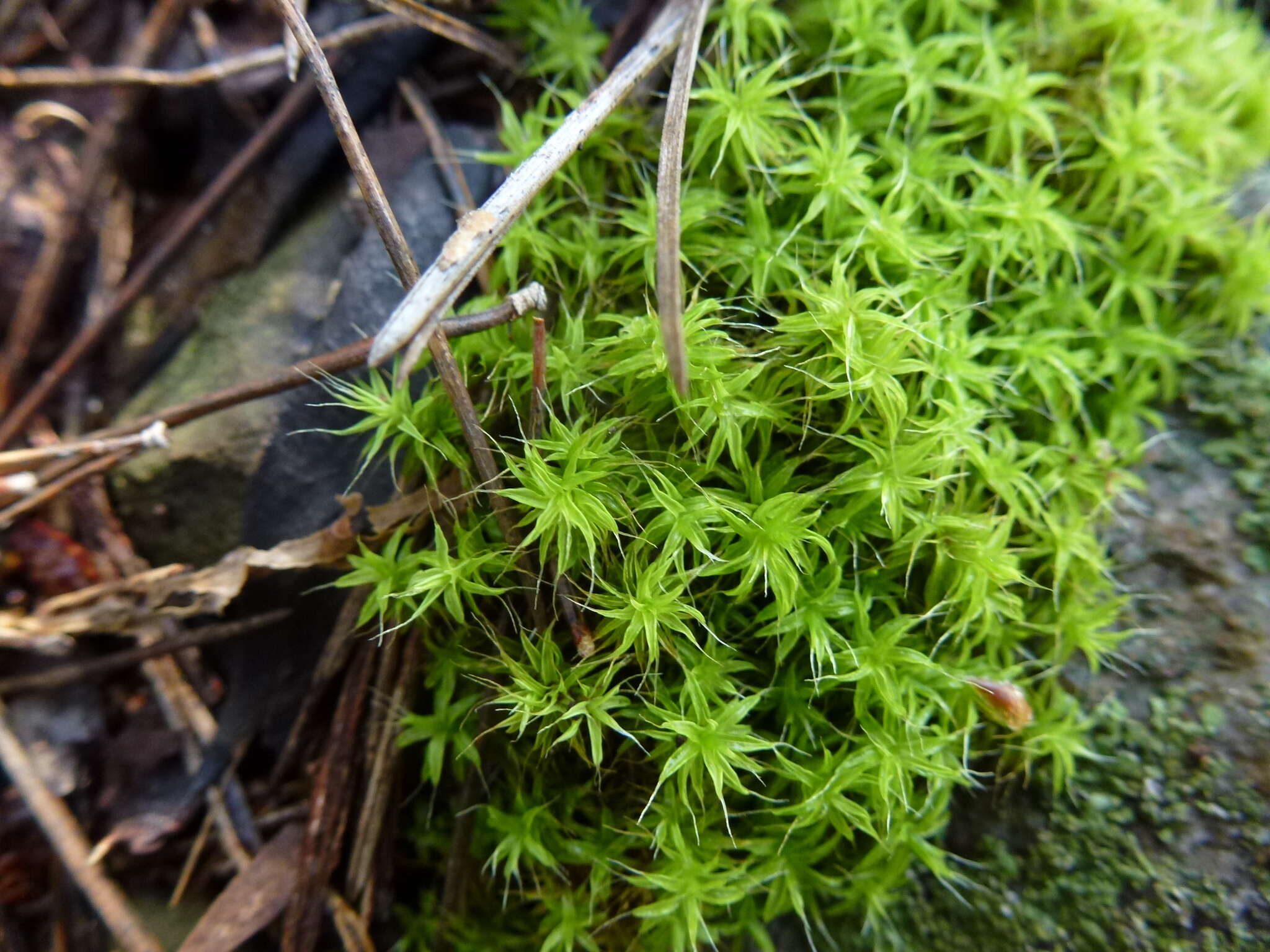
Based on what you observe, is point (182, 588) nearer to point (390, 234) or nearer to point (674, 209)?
point (390, 234)

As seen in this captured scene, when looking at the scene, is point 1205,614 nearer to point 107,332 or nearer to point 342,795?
point 342,795

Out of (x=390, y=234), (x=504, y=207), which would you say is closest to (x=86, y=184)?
(x=390, y=234)

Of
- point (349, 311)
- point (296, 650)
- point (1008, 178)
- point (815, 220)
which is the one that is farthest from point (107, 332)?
point (1008, 178)

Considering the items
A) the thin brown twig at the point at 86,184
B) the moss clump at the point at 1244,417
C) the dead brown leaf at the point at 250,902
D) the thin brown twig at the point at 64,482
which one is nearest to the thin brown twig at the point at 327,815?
the dead brown leaf at the point at 250,902

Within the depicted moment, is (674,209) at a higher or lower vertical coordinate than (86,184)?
lower

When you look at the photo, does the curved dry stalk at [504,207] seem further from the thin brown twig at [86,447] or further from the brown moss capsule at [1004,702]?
the brown moss capsule at [1004,702]

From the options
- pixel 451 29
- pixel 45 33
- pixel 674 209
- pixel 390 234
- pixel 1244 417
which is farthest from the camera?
pixel 45 33
